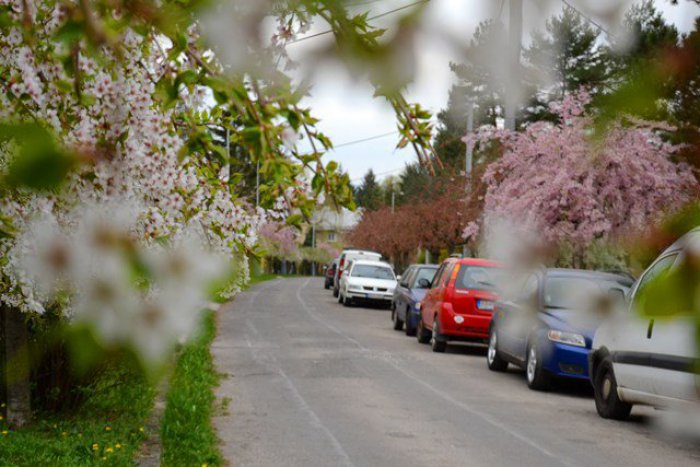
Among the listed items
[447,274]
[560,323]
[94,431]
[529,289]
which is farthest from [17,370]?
[447,274]

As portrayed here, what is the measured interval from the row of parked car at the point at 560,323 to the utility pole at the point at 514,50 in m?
0.26

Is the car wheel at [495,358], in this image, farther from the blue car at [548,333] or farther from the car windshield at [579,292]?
the car windshield at [579,292]

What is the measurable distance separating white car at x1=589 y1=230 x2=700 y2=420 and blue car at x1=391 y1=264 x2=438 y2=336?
28.5 ft

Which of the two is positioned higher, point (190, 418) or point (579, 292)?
point (579, 292)

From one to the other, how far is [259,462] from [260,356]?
7804 millimetres

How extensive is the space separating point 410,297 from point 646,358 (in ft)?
40.0

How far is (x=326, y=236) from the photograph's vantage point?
122 m

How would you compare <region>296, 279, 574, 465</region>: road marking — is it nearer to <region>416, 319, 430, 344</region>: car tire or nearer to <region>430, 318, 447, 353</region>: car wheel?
<region>430, 318, 447, 353</region>: car wheel

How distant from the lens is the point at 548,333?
1170cm

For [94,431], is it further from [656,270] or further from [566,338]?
[656,270]

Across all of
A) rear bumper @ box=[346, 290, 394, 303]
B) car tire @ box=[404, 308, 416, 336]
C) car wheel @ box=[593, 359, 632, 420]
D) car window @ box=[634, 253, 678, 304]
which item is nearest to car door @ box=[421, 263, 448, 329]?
car tire @ box=[404, 308, 416, 336]

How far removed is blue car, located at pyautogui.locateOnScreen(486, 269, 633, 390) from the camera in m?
1.36

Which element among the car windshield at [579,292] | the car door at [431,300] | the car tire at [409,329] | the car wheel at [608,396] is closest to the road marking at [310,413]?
the car wheel at [608,396]

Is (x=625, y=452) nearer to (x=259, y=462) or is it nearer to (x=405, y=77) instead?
(x=259, y=462)
